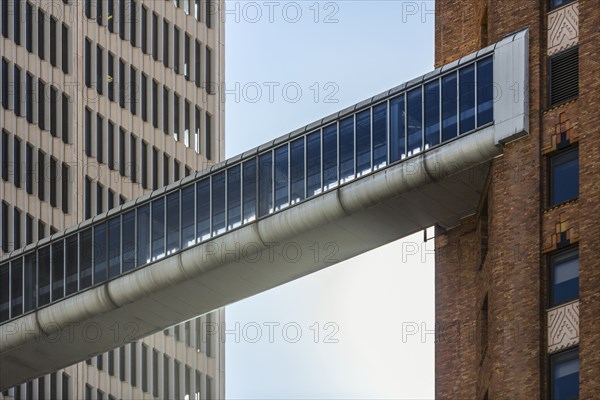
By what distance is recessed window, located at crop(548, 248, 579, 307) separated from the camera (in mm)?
70438

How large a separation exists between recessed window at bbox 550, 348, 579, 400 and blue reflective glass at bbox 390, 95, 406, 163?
12516 mm

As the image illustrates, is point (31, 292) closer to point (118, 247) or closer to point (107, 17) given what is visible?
point (118, 247)

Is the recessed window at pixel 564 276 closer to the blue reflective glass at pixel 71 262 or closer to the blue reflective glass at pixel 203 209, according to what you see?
the blue reflective glass at pixel 203 209

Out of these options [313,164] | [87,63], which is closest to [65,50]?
[87,63]

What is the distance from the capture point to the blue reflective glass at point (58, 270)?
97062mm

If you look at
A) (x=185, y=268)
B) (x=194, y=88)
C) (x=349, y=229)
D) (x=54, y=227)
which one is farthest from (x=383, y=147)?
(x=194, y=88)

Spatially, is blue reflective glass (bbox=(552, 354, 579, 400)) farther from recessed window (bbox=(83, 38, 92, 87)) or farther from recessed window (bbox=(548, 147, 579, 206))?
recessed window (bbox=(83, 38, 92, 87))

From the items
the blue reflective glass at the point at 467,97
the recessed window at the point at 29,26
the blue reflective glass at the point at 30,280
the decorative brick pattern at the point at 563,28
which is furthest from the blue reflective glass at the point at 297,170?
the recessed window at the point at 29,26

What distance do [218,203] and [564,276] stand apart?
21834 millimetres

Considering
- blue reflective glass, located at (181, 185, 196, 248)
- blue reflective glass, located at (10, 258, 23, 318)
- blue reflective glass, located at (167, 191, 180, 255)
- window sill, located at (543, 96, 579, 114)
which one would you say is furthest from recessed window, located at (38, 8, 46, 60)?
window sill, located at (543, 96, 579, 114)

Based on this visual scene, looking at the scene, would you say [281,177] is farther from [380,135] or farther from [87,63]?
[87,63]

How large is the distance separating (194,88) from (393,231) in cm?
5406

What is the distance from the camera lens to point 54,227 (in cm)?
12100

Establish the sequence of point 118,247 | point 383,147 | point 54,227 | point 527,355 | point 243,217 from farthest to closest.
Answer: point 54,227
point 118,247
point 243,217
point 383,147
point 527,355
